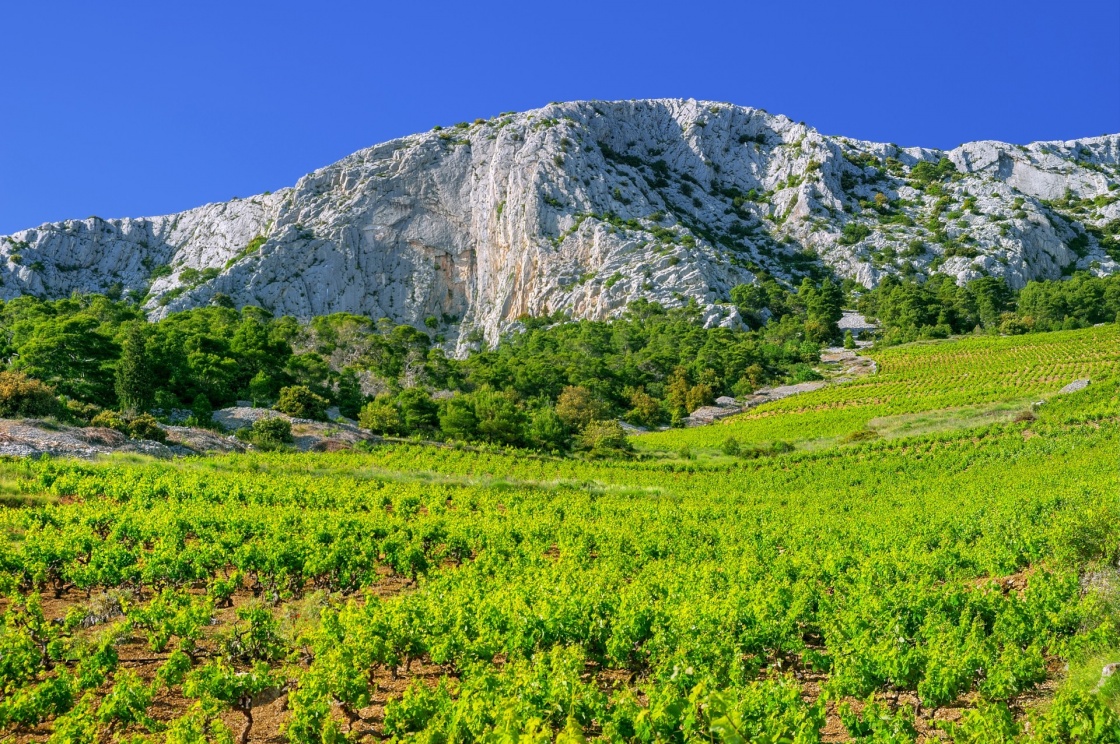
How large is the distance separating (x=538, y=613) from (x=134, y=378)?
46192mm

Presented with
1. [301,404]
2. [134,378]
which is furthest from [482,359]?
[134,378]

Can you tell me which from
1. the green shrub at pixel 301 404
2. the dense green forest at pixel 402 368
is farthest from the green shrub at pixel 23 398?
the green shrub at pixel 301 404

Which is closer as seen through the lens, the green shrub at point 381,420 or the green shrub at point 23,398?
the green shrub at point 23,398

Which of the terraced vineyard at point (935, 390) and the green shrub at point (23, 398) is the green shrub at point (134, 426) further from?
the terraced vineyard at point (935, 390)

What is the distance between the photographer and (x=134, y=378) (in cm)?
4619

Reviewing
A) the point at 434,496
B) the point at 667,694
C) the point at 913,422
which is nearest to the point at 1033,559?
the point at 667,694

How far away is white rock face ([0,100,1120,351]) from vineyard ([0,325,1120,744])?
91838 mm

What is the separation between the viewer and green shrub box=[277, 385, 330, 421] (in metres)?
51.0

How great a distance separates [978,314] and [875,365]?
37.2 m

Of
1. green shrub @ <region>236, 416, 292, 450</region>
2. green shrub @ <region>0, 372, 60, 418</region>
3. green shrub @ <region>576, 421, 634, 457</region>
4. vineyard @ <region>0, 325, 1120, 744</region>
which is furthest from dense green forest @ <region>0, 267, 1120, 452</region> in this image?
vineyard @ <region>0, 325, 1120, 744</region>

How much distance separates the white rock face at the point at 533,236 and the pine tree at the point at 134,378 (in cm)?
6821

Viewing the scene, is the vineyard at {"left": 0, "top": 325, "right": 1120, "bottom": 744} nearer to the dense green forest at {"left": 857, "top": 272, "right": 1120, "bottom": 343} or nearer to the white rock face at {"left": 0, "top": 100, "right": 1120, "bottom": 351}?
the dense green forest at {"left": 857, "top": 272, "right": 1120, "bottom": 343}

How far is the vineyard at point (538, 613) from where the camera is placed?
751cm

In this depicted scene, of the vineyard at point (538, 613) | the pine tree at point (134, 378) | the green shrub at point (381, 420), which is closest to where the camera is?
the vineyard at point (538, 613)
